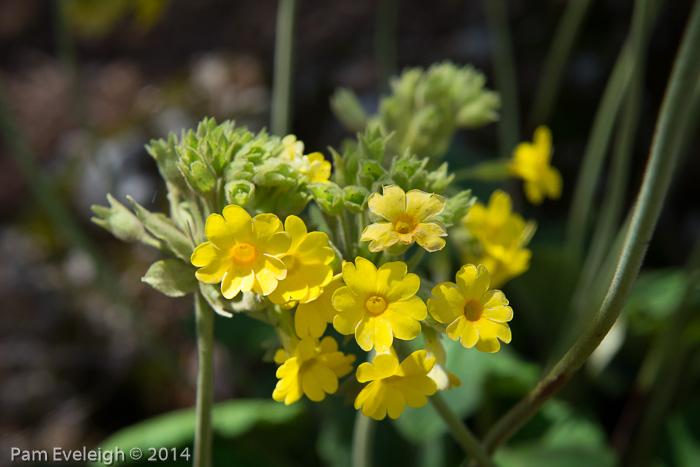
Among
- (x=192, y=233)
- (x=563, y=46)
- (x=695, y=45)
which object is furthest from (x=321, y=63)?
(x=695, y=45)

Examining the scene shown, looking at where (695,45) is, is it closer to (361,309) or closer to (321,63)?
(361,309)

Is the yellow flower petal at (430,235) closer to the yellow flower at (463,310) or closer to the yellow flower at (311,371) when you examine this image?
the yellow flower at (463,310)

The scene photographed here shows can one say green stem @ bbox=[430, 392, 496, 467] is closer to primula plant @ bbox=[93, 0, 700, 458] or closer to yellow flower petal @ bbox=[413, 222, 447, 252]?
primula plant @ bbox=[93, 0, 700, 458]

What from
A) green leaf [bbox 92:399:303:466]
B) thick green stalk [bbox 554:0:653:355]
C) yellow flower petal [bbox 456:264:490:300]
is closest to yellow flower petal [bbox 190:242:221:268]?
yellow flower petal [bbox 456:264:490:300]

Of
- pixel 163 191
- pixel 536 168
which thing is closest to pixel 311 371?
pixel 536 168

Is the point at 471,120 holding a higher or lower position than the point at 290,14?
lower

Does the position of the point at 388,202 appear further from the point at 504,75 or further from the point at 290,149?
the point at 504,75

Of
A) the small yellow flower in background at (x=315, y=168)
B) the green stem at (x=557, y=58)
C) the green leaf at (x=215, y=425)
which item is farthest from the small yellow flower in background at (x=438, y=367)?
the green stem at (x=557, y=58)
